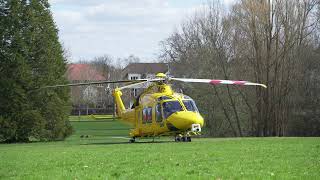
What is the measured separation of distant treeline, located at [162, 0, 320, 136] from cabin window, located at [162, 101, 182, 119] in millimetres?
17808

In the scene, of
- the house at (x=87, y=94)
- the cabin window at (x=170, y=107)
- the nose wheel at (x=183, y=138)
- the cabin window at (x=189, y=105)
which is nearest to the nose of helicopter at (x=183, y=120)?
the cabin window at (x=170, y=107)

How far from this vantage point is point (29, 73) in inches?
1400

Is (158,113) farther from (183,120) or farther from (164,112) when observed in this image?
(183,120)

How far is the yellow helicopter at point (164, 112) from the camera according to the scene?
24844 millimetres

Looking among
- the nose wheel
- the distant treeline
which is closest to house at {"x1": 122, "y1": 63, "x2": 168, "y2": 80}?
the distant treeline

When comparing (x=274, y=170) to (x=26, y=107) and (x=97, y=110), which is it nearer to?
(x=26, y=107)

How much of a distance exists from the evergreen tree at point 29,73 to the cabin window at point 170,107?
13.0m

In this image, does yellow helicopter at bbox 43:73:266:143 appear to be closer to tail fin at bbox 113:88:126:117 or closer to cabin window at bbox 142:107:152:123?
cabin window at bbox 142:107:152:123

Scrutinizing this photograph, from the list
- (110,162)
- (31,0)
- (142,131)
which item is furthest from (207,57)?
(110,162)

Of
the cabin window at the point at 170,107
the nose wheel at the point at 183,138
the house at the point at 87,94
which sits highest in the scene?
the house at the point at 87,94

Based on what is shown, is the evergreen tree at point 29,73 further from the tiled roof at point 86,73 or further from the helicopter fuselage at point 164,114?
the tiled roof at point 86,73

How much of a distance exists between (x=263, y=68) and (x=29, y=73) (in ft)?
57.3

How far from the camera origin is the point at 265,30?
136ft

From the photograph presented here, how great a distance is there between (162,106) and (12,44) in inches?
557
